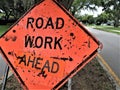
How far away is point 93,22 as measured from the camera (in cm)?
10888

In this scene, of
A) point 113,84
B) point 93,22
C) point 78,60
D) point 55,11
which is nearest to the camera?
point 78,60

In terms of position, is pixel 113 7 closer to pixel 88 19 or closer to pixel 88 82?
pixel 88 19

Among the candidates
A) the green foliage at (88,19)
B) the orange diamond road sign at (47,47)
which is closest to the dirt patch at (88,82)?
the orange diamond road sign at (47,47)

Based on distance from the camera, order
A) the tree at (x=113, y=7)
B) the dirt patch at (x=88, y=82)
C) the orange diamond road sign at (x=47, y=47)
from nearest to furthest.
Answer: the orange diamond road sign at (x=47, y=47), the dirt patch at (x=88, y=82), the tree at (x=113, y=7)

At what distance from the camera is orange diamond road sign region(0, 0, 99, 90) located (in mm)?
4797

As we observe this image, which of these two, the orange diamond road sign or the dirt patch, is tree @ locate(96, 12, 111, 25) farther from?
the orange diamond road sign

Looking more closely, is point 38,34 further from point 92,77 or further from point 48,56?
point 92,77

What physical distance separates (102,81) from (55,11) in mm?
4513

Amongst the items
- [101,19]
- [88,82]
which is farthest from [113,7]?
[88,82]

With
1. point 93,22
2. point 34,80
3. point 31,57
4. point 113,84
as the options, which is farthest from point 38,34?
point 93,22

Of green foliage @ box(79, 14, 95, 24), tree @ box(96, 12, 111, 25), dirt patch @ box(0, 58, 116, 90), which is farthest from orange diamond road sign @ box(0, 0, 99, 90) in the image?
green foliage @ box(79, 14, 95, 24)

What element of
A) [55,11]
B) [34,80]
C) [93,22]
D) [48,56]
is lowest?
[93,22]

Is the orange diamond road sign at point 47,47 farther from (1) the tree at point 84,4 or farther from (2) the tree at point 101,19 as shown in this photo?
(2) the tree at point 101,19

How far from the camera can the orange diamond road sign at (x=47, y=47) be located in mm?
4797
